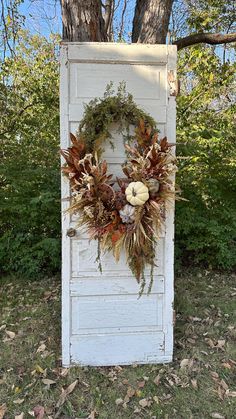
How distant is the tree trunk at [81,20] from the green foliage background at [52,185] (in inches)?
58.2

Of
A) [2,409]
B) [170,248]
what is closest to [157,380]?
[170,248]

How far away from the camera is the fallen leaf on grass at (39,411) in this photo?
205 centimetres

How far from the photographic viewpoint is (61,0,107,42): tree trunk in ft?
8.93

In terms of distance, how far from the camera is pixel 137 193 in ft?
6.69

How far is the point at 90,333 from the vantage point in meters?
2.42

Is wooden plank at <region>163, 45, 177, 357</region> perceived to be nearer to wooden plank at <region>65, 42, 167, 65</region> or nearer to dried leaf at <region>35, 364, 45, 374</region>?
wooden plank at <region>65, 42, 167, 65</region>

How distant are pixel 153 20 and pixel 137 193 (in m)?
2.07

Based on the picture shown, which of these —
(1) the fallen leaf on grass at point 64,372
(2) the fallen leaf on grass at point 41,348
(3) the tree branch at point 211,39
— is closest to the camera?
(1) the fallen leaf on grass at point 64,372

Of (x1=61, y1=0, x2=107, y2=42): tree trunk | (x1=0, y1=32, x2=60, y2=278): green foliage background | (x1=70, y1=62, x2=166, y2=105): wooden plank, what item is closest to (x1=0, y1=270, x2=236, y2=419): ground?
(x1=0, y1=32, x2=60, y2=278): green foliage background

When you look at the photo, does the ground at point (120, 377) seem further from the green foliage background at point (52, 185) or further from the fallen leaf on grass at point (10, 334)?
the green foliage background at point (52, 185)

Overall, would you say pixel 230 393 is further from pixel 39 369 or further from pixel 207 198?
pixel 207 198

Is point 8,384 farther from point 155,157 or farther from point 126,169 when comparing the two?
point 155,157

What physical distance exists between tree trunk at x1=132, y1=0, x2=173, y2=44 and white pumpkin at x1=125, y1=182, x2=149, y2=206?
6.23 ft

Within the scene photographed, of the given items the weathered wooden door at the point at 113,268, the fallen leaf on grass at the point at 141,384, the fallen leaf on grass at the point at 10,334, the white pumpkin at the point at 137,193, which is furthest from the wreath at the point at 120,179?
the fallen leaf on grass at the point at 10,334
